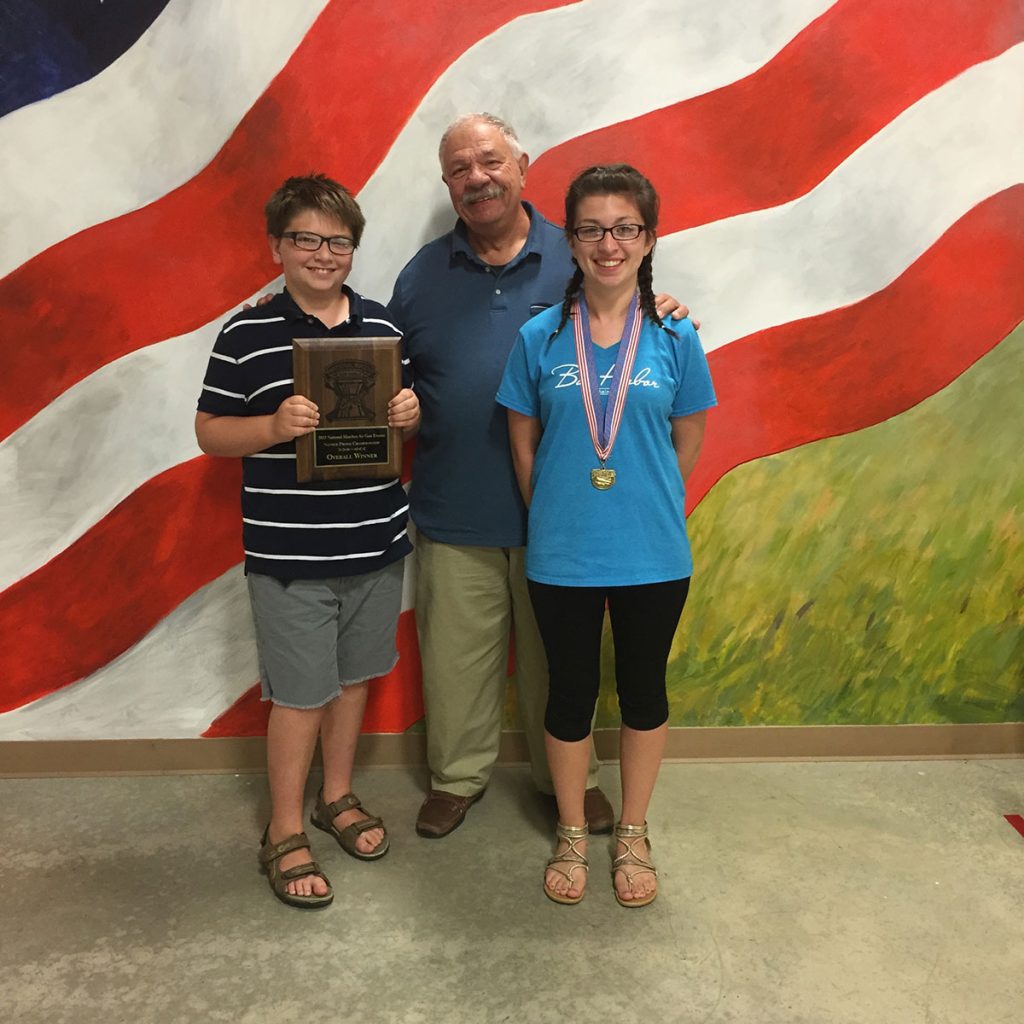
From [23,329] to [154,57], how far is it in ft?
2.46

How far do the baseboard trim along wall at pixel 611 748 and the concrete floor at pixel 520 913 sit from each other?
6 cm

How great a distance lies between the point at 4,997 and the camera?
1.69m

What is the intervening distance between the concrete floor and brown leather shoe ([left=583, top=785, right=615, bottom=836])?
0.08 m

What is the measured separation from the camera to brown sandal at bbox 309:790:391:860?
211 cm

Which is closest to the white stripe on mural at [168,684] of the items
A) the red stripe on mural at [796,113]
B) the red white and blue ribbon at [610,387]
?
the red white and blue ribbon at [610,387]

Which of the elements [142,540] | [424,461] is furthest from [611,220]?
[142,540]

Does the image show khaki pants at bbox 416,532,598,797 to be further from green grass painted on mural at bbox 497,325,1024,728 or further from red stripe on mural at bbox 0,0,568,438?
red stripe on mural at bbox 0,0,568,438

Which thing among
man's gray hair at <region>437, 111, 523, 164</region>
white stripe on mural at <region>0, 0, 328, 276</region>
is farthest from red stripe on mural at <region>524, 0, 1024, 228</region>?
white stripe on mural at <region>0, 0, 328, 276</region>

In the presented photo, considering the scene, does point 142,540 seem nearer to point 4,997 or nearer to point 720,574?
point 4,997

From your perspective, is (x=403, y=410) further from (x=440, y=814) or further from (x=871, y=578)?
(x=871, y=578)

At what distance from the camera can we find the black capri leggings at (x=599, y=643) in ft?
5.99

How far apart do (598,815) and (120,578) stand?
1.41 metres

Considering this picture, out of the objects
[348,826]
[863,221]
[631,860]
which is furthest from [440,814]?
[863,221]

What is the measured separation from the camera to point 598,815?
2.21 m
